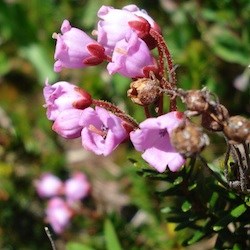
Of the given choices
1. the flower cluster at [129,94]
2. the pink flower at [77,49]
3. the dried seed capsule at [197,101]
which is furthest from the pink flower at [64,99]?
the dried seed capsule at [197,101]

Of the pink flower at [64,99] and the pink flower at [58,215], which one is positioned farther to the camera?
the pink flower at [58,215]

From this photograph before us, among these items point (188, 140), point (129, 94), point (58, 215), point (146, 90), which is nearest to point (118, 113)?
point (129, 94)

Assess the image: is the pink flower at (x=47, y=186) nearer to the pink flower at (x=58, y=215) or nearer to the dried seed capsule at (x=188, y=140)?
the pink flower at (x=58, y=215)

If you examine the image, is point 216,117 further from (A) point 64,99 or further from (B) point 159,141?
(A) point 64,99

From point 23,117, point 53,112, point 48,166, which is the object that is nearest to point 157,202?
point 48,166

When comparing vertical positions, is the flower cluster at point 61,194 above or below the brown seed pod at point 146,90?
below
